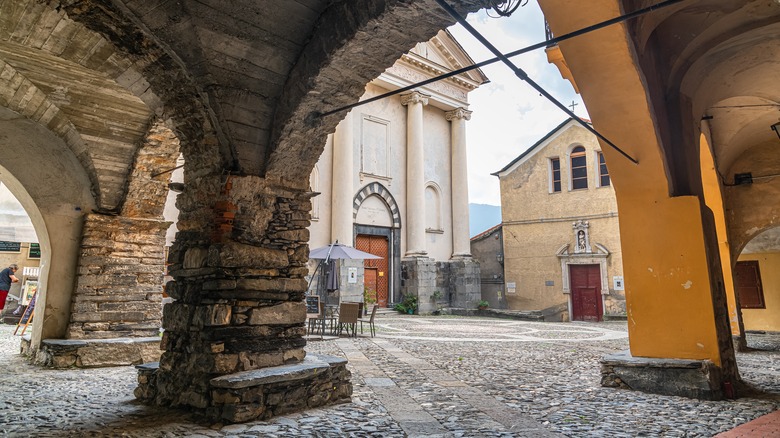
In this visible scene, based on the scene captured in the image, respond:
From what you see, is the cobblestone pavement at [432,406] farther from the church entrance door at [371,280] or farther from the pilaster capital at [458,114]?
the pilaster capital at [458,114]

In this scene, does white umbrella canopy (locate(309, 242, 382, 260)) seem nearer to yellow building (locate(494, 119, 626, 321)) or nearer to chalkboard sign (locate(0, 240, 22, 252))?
chalkboard sign (locate(0, 240, 22, 252))

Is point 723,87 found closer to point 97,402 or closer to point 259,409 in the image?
point 259,409

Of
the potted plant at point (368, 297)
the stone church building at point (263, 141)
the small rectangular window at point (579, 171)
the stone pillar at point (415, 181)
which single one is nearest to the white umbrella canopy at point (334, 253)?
the stone church building at point (263, 141)

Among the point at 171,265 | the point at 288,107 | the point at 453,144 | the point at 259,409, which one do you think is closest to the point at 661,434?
the point at 259,409

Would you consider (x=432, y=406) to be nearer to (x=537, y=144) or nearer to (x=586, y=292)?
(x=586, y=292)

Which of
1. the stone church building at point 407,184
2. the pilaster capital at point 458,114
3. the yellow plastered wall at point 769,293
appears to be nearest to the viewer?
the yellow plastered wall at point 769,293

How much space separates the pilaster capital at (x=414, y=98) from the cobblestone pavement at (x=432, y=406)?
13.5 metres

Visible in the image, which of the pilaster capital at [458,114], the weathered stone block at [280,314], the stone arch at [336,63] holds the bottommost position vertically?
the weathered stone block at [280,314]

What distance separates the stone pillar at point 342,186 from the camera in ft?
52.5

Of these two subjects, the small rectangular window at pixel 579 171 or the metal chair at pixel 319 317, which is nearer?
the metal chair at pixel 319 317

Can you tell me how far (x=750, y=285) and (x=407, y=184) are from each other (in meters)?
11.3

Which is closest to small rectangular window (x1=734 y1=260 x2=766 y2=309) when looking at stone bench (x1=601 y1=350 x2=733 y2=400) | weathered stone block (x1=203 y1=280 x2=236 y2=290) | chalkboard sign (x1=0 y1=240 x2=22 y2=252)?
stone bench (x1=601 y1=350 x2=733 y2=400)

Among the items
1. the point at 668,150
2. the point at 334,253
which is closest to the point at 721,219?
the point at 668,150

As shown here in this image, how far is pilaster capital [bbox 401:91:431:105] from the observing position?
60.6 feet
